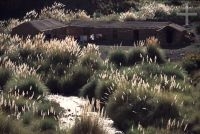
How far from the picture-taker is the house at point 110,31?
→ 31000 millimetres

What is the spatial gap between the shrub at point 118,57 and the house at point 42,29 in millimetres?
7749

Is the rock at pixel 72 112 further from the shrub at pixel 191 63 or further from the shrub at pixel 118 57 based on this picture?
the shrub at pixel 191 63

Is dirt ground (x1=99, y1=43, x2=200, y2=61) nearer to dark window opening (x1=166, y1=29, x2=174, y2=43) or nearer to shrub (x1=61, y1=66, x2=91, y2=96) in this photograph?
dark window opening (x1=166, y1=29, x2=174, y2=43)

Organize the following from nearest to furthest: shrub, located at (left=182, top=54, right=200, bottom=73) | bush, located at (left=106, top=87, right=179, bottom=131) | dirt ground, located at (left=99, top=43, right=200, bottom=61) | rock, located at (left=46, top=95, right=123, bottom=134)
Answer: rock, located at (left=46, top=95, right=123, bottom=134) → bush, located at (left=106, top=87, right=179, bottom=131) → shrub, located at (left=182, top=54, right=200, bottom=73) → dirt ground, located at (left=99, top=43, right=200, bottom=61)

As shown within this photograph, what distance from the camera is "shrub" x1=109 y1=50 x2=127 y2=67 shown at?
22.6m

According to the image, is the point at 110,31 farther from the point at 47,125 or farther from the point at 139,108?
the point at 47,125

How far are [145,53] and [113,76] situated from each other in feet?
17.7

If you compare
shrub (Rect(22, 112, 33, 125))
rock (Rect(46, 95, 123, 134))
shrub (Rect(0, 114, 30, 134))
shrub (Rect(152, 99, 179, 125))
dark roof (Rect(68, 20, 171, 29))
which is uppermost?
dark roof (Rect(68, 20, 171, 29))

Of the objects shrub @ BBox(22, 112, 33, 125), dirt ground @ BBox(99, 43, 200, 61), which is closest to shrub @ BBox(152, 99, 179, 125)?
shrub @ BBox(22, 112, 33, 125)

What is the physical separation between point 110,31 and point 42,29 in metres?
4.50

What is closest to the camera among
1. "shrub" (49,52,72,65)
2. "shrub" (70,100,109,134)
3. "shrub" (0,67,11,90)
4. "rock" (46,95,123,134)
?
"shrub" (70,100,109,134)

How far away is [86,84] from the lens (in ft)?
61.6

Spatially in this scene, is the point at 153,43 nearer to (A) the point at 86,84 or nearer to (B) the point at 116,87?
(A) the point at 86,84

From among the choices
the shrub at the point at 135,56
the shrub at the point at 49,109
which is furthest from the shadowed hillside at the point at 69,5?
the shrub at the point at 49,109
